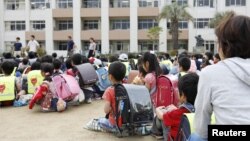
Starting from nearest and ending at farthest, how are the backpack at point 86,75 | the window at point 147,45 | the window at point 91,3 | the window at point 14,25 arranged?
the backpack at point 86,75
the window at point 147,45
the window at point 91,3
the window at point 14,25

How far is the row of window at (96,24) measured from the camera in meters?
42.3

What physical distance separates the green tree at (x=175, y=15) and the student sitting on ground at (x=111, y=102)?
110ft

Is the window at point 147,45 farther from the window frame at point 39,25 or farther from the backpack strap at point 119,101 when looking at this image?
the backpack strap at point 119,101

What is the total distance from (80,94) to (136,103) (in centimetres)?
305

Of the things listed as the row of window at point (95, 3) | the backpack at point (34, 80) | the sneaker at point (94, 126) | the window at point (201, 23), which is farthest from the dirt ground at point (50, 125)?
the row of window at point (95, 3)

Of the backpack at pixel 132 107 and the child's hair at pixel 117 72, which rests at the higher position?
the child's hair at pixel 117 72

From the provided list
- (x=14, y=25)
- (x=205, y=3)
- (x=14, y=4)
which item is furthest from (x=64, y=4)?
(x=205, y=3)

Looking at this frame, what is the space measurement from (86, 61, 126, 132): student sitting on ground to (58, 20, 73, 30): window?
40318 millimetres

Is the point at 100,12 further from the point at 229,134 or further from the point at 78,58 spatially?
the point at 229,134

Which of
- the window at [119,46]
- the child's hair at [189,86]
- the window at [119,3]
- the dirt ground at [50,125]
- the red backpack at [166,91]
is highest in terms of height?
the window at [119,3]

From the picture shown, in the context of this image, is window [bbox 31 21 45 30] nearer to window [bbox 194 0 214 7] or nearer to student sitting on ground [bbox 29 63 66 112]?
window [bbox 194 0 214 7]

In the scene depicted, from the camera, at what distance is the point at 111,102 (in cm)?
536

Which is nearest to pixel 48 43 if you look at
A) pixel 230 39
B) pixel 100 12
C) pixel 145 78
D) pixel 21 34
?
pixel 21 34

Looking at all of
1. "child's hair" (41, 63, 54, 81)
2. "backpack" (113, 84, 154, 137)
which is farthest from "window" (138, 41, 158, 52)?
"backpack" (113, 84, 154, 137)
